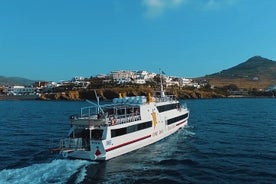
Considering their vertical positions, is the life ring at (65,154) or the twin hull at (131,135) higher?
the twin hull at (131,135)

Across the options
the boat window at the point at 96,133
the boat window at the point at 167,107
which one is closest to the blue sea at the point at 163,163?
the boat window at the point at 96,133

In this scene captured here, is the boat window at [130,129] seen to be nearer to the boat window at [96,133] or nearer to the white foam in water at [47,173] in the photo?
the boat window at [96,133]

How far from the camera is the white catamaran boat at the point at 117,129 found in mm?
31672

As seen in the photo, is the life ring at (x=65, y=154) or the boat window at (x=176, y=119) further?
the boat window at (x=176, y=119)

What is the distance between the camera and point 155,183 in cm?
2627

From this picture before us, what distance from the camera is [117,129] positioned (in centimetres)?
3353

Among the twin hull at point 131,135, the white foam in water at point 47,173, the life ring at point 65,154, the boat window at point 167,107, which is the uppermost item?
the boat window at point 167,107

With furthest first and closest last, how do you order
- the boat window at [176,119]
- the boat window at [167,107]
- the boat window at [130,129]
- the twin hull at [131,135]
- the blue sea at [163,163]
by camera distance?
the boat window at [176,119]
the boat window at [167,107]
the boat window at [130,129]
the twin hull at [131,135]
the blue sea at [163,163]

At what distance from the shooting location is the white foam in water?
2598 centimetres

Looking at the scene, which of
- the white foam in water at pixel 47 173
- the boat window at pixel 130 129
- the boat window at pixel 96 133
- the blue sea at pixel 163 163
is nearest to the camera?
the white foam in water at pixel 47 173

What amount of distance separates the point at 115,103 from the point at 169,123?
8.68 m

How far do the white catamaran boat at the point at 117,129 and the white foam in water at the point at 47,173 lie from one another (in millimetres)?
1357

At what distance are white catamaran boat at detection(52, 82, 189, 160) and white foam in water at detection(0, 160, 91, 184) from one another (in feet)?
4.45

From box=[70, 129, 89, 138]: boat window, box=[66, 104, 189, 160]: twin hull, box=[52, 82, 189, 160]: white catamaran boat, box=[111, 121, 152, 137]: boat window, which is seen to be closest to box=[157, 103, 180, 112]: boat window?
box=[52, 82, 189, 160]: white catamaran boat
